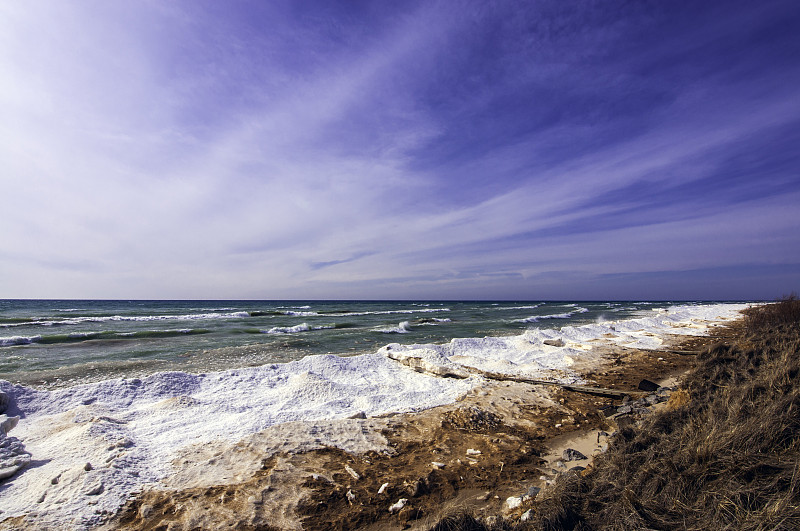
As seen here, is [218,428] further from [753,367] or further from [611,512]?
[753,367]

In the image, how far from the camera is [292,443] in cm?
522

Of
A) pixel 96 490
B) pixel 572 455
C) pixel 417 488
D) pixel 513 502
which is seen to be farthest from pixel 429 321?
pixel 96 490

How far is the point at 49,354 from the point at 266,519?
1651 cm

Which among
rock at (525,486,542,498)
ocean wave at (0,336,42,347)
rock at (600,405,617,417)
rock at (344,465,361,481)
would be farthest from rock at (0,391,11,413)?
ocean wave at (0,336,42,347)

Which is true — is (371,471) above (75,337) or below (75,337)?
below

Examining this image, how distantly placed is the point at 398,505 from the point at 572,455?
2809 mm

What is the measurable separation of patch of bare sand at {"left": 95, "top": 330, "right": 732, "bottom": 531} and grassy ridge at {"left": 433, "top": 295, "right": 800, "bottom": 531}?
2.88ft

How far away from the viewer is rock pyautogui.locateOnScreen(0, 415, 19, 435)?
5.26m

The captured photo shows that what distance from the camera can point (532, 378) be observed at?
9297 millimetres

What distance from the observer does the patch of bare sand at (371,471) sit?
12.0 ft

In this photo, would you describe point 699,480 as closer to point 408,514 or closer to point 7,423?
point 408,514

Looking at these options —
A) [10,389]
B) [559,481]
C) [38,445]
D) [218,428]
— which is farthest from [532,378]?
[10,389]

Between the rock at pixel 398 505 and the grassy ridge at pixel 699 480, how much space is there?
3.48 ft

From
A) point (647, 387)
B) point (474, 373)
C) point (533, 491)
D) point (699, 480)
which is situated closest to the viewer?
point (699, 480)
